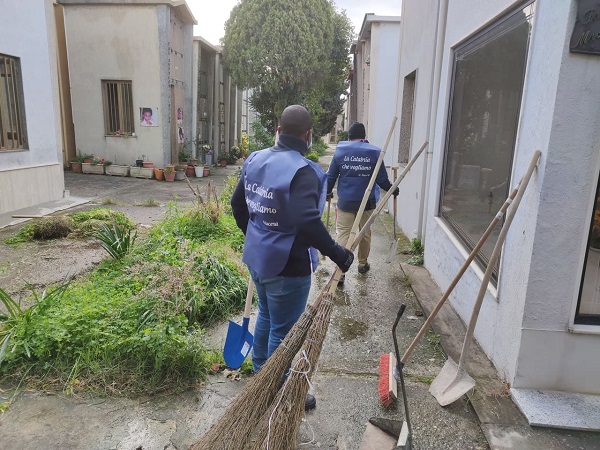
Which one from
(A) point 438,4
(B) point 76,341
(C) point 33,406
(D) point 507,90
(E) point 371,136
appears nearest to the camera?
(C) point 33,406

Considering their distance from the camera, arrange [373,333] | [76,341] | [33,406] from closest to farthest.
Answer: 1. [33,406]
2. [76,341]
3. [373,333]

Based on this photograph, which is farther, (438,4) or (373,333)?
(438,4)

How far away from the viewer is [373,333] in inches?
148

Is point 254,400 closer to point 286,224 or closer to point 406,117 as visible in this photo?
point 286,224

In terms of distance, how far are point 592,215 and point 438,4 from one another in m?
3.86

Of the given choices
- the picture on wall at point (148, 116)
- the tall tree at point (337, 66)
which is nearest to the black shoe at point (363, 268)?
the picture on wall at point (148, 116)

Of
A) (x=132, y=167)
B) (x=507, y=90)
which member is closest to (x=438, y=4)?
(x=507, y=90)

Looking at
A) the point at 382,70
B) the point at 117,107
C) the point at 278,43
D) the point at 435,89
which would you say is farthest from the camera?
the point at 278,43

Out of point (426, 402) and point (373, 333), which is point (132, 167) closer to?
point (373, 333)

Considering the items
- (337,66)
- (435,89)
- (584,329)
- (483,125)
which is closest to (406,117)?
(435,89)

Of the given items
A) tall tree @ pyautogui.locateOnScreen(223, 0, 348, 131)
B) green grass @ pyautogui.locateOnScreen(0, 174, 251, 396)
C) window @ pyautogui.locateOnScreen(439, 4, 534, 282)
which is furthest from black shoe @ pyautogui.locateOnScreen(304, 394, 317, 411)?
tall tree @ pyautogui.locateOnScreen(223, 0, 348, 131)

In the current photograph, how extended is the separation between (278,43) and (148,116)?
5692mm

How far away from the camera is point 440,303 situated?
109 inches

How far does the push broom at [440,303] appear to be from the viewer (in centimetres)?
258
